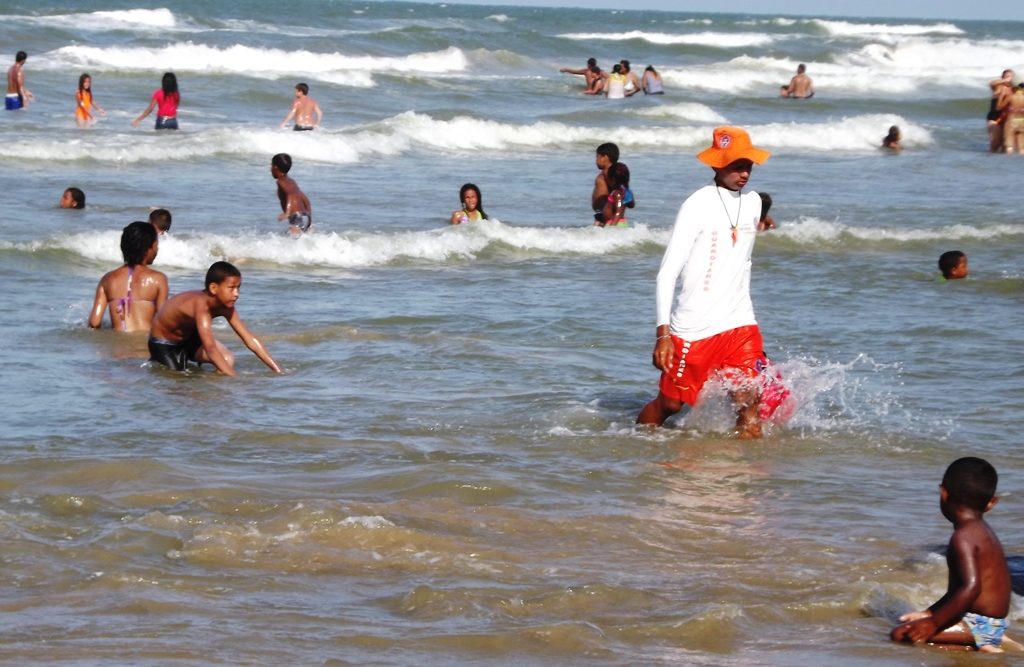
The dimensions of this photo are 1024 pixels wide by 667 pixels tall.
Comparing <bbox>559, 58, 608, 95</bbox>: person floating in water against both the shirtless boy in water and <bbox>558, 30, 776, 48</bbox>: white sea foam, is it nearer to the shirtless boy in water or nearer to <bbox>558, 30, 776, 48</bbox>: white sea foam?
the shirtless boy in water

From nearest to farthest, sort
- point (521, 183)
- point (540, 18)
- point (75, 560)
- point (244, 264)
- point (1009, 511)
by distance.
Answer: point (75, 560) < point (1009, 511) < point (244, 264) < point (521, 183) < point (540, 18)

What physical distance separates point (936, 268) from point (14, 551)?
31.7ft

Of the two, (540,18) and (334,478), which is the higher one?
(540,18)

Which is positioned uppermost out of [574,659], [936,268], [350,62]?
[350,62]

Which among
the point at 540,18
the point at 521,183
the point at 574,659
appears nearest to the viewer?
the point at 574,659

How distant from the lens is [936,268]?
12.6m

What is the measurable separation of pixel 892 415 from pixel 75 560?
4.48 m

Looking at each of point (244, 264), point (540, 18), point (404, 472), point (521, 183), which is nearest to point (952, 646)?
point (404, 472)

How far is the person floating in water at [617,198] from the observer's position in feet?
42.0

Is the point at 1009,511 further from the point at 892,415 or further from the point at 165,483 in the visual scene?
the point at 165,483

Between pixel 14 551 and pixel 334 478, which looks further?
pixel 334 478

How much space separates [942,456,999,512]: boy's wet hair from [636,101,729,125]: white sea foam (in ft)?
84.4

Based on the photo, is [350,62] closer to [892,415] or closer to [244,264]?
[244,264]

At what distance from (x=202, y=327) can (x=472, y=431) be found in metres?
1.98
